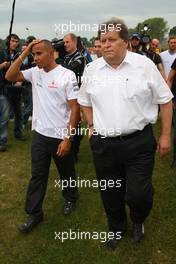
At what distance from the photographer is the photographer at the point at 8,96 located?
23.2 feet

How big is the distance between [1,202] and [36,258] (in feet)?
4.58

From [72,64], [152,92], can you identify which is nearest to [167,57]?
[72,64]

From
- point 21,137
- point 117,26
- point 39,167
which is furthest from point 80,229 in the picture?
point 21,137

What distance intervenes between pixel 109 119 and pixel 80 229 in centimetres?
156

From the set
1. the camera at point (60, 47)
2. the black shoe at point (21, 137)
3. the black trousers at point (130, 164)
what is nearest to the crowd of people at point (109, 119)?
the black trousers at point (130, 164)

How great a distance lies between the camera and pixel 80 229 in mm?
4262

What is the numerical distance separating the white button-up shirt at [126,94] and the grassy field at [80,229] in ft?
4.25

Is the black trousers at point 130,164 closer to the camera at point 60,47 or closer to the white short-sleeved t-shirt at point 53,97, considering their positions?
the white short-sleeved t-shirt at point 53,97

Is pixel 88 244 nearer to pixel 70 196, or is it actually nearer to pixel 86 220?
pixel 86 220

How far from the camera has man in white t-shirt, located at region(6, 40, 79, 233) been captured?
396cm

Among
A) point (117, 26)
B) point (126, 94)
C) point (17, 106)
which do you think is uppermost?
point (117, 26)

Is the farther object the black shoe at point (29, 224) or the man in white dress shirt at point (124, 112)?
the black shoe at point (29, 224)

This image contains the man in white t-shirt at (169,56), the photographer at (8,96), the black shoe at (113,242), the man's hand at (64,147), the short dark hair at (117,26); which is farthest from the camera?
the man in white t-shirt at (169,56)

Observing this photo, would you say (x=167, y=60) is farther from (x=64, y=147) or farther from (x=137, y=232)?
(x=137, y=232)
